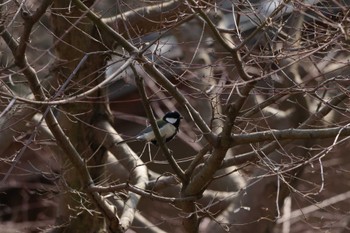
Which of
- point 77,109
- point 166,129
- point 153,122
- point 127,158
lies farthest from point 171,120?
point 153,122

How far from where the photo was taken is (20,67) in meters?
5.15

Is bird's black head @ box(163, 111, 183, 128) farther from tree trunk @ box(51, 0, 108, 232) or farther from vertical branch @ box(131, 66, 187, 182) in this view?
vertical branch @ box(131, 66, 187, 182)

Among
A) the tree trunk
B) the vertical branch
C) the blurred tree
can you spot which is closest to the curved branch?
the blurred tree

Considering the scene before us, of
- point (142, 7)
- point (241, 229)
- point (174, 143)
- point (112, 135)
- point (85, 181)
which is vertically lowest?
point (174, 143)

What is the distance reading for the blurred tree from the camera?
16.6ft

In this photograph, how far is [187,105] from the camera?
16.8 ft

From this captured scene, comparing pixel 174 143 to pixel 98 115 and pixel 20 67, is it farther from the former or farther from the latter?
pixel 20 67

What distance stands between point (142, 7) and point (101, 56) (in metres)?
0.72

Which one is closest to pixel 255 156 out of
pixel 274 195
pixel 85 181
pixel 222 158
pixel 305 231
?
pixel 222 158

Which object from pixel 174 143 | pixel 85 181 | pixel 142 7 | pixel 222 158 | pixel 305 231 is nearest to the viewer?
pixel 222 158

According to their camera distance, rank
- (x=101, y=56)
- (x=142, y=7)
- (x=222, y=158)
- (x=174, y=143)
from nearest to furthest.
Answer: (x=222, y=158) → (x=142, y=7) → (x=101, y=56) → (x=174, y=143)

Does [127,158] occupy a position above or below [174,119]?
below

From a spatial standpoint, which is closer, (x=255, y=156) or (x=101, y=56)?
(x=255, y=156)

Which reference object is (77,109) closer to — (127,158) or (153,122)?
(127,158)
